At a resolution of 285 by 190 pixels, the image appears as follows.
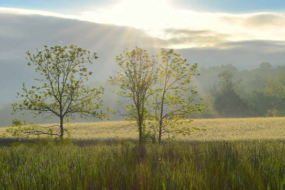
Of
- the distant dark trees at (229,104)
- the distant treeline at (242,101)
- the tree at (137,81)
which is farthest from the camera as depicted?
the distant treeline at (242,101)

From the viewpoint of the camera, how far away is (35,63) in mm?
16750

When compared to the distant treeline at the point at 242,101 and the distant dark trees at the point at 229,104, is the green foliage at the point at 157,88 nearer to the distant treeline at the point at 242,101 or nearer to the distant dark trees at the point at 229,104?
the distant treeline at the point at 242,101

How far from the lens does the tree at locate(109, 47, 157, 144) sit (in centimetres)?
1588

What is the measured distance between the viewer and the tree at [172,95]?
651 inches

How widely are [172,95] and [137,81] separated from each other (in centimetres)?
251

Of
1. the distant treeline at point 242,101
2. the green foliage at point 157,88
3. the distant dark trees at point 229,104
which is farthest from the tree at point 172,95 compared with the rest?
the distant dark trees at point 229,104

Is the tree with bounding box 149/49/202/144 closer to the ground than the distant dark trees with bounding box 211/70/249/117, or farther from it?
farther from it

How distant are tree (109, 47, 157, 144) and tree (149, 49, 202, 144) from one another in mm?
561

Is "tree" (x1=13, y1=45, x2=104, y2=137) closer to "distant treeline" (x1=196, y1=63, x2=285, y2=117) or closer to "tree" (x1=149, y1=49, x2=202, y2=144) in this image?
"tree" (x1=149, y1=49, x2=202, y2=144)

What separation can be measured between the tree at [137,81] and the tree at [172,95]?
561 millimetres

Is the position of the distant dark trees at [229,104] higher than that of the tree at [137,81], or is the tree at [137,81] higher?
the tree at [137,81]

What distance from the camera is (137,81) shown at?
15.9m

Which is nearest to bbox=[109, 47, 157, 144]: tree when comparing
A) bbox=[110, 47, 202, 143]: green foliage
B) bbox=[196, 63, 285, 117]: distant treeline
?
bbox=[110, 47, 202, 143]: green foliage

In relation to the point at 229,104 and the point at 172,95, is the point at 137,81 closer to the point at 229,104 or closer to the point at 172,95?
the point at 172,95
